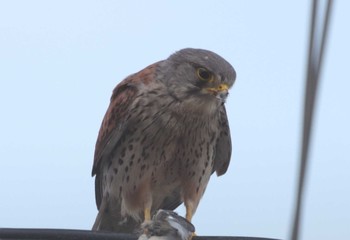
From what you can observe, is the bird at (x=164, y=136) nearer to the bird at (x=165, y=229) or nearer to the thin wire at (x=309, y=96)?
the bird at (x=165, y=229)

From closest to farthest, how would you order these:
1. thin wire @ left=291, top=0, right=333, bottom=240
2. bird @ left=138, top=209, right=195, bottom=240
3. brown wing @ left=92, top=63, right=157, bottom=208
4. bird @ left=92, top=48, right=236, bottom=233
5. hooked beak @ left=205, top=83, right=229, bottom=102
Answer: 1. thin wire @ left=291, top=0, right=333, bottom=240
2. bird @ left=138, top=209, right=195, bottom=240
3. hooked beak @ left=205, top=83, right=229, bottom=102
4. bird @ left=92, top=48, right=236, bottom=233
5. brown wing @ left=92, top=63, right=157, bottom=208

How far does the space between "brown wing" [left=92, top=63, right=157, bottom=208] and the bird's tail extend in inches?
13.7

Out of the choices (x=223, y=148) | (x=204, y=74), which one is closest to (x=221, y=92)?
(x=204, y=74)

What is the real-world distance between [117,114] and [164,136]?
1.34 feet

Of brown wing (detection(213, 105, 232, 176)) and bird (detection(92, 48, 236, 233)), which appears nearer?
bird (detection(92, 48, 236, 233))

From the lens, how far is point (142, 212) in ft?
18.1

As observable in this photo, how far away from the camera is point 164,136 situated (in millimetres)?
5227

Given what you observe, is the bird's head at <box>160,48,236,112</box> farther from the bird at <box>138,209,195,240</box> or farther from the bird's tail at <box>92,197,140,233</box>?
the bird at <box>138,209,195,240</box>

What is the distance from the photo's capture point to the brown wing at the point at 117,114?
5.33 metres

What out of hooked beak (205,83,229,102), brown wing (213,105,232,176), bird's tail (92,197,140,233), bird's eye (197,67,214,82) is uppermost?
bird's eye (197,67,214,82)

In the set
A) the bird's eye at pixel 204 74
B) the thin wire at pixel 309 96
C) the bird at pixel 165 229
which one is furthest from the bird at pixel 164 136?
the thin wire at pixel 309 96

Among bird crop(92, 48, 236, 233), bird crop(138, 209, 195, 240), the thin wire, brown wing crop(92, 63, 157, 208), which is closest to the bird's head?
bird crop(92, 48, 236, 233)

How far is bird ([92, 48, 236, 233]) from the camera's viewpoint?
516 cm

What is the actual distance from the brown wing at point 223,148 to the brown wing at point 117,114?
0.63m
